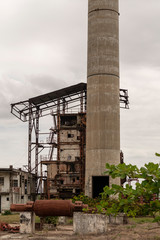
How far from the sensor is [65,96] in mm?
59625

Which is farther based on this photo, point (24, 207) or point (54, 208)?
point (24, 207)

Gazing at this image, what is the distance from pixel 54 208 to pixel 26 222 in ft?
9.10

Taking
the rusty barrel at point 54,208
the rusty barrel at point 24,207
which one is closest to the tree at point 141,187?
the rusty barrel at point 54,208

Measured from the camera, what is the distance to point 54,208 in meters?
19.7

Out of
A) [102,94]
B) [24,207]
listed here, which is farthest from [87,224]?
[102,94]

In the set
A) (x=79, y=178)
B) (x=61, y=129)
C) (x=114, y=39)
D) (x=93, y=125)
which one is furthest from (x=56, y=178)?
(x=114, y=39)

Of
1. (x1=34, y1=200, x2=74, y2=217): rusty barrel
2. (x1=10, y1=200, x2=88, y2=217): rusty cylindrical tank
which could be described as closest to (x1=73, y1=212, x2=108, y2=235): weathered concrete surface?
(x1=10, y1=200, x2=88, y2=217): rusty cylindrical tank

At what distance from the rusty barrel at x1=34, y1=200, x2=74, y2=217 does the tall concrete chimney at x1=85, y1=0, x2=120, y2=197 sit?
729 inches

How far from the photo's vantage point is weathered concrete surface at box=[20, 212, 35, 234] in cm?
2141

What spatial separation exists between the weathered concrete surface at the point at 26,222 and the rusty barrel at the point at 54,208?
142 centimetres

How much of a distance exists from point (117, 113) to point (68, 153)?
1887 cm

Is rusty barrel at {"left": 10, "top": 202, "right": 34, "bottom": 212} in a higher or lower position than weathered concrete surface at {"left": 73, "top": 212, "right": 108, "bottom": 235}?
higher

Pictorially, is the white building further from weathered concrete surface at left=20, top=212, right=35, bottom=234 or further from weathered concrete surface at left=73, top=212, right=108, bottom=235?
weathered concrete surface at left=73, top=212, right=108, bottom=235

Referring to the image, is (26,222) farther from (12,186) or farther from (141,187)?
(12,186)
